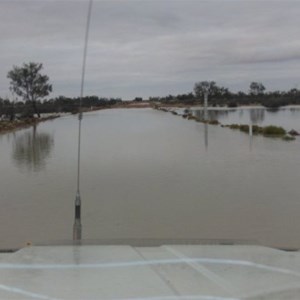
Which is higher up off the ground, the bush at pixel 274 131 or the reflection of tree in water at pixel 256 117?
the reflection of tree in water at pixel 256 117

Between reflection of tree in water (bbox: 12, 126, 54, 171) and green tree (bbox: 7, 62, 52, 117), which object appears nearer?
reflection of tree in water (bbox: 12, 126, 54, 171)

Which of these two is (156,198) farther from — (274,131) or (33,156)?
(274,131)

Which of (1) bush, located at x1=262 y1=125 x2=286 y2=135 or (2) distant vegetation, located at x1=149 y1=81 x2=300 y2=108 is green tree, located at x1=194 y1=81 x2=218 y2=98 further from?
(1) bush, located at x1=262 y1=125 x2=286 y2=135

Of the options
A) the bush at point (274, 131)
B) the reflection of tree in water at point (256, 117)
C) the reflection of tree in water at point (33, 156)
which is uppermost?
the reflection of tree in water at point (256, 117)

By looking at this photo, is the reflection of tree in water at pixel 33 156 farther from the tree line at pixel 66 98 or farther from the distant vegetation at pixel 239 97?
the distant vegetation at pixel 239 97

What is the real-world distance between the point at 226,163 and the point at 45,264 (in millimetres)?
10185

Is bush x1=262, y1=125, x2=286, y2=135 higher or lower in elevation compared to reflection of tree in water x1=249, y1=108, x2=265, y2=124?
lower

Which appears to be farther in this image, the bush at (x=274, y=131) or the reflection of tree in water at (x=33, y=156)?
the bush at (x=274, y=131)

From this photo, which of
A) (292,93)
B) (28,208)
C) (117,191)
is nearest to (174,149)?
(117,191)

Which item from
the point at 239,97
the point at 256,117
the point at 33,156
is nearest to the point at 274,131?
the point at 33,156

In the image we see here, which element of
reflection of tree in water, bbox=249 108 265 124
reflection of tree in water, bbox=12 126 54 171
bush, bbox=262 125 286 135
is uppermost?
reflection of tree in water, bbox=249 108 265 124

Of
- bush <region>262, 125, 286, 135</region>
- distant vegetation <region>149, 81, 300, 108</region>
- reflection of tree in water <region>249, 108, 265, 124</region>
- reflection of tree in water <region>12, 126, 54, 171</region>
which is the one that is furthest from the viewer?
distant vegetation <region>149, 81, 300, 108</region>

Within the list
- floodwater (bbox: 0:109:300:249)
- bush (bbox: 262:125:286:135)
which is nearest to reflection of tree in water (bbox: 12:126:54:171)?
floodwater (bbox: 0:109:300:249)

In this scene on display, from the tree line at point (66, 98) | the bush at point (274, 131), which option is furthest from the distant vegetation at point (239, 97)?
the bush at point (274, 131)
